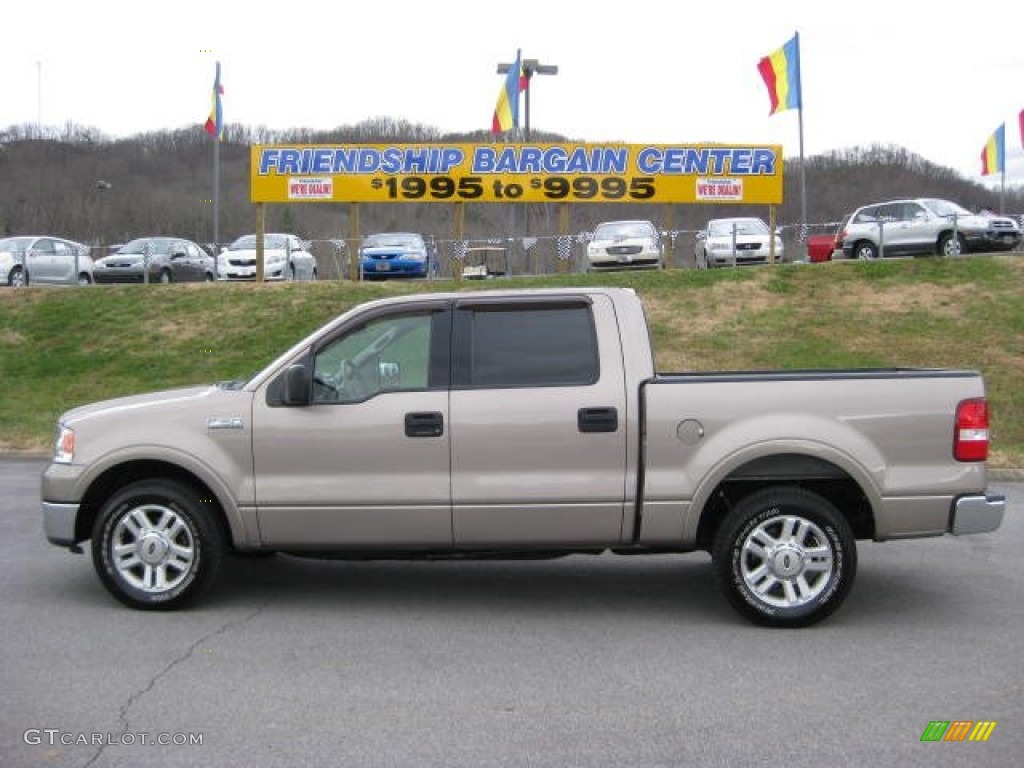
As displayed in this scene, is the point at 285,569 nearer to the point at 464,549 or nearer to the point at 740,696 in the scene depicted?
the point at 464,549

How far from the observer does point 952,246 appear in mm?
24797

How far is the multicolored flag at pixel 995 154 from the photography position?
43656mm

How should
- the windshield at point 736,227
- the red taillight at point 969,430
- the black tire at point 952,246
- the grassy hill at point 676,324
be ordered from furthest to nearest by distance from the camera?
the windshield at point 736,227, the black tire at point 952,246, the grassy hill at point 676,324, the red taillight at point 969,430

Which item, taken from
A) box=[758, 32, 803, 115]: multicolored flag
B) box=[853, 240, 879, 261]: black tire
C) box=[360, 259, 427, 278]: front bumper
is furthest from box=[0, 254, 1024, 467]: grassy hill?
box=[758, 32, 803, 115]: multicolored flag

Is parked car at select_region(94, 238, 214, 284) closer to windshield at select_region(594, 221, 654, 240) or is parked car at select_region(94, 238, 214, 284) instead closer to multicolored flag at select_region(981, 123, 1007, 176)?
windshield at select_region(594, 221, 654, 240)

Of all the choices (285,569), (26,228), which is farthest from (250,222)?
(285,569)

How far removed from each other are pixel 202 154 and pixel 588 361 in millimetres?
139165

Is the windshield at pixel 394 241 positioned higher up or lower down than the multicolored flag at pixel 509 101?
lower down

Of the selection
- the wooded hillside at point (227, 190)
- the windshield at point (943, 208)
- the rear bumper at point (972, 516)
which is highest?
the wooded hillside at point (227, 190)

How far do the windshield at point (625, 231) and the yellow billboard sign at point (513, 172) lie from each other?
1.94ft

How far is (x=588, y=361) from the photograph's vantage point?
6363mm

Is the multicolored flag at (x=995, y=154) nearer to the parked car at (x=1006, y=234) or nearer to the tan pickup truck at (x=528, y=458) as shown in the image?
the parked car at (x=1006, y=234)

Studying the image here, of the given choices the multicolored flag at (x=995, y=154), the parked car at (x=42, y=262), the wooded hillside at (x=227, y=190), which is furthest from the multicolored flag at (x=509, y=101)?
the wooded hillside at (x=227, y=190)

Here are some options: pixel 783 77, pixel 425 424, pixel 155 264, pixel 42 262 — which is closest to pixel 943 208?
pixel 783 77
